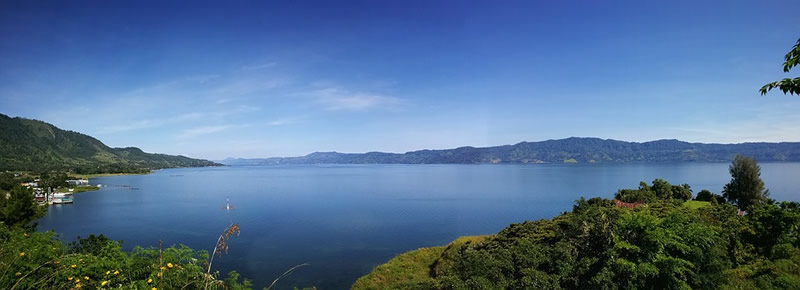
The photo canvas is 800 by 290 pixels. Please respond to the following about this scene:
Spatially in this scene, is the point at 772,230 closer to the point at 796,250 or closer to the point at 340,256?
the point at 796,250

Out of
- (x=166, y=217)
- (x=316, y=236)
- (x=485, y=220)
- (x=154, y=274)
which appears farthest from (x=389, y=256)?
(x=166, y=217)

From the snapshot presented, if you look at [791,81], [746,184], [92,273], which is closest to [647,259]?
[791,81]

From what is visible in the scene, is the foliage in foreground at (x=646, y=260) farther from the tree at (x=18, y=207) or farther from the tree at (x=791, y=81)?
the tree at (x=18, y=207)

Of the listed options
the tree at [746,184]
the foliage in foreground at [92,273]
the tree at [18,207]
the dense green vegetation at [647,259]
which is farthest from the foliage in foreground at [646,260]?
the tree at [18,207]

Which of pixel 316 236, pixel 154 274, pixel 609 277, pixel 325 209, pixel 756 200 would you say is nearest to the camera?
pixel 154 274

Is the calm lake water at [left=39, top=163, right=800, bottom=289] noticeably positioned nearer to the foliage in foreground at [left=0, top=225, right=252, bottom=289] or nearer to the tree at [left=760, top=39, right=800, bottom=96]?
the foliage in foreground at [left=0, top=225, right=252, bottom=289]

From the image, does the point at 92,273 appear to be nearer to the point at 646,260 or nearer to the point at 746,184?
the point at 646,260
